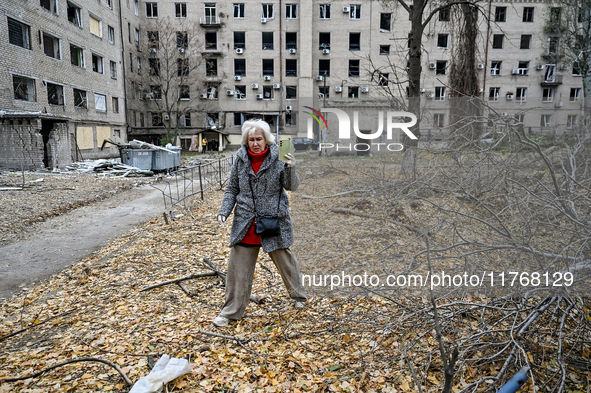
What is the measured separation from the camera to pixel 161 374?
2.72 m

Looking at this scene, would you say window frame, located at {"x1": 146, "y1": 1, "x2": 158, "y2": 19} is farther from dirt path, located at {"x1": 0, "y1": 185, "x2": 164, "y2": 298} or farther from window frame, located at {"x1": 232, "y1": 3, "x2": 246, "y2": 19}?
dirt path, located at {"x1": 0, "y1": 185, "x2": 164, "y2": 298}

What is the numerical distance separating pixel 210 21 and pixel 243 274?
37.9 m

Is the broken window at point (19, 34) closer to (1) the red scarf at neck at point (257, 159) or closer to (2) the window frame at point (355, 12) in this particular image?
(1) the red scarf at neck at point (257, 159)

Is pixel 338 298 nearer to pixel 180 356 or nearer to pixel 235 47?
pixel 180 356

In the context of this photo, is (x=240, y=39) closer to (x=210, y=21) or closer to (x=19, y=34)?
(x=210, y=21)

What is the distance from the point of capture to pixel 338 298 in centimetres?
407

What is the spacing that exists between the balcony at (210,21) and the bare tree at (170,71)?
739mm

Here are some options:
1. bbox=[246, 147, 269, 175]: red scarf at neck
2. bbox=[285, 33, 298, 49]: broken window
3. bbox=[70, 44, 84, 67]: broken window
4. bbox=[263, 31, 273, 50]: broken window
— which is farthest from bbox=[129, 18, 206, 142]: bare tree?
bbox=[246, 147, 269, 175]: red scarf at neck

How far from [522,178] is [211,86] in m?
36.5

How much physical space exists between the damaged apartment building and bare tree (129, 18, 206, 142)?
580cm

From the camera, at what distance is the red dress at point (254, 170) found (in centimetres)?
339

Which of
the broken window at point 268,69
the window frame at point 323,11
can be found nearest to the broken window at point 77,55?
the broken window at point 268,69

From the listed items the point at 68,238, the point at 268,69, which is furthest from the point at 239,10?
the point at 68,238

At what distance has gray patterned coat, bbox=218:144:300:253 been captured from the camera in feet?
11.1
